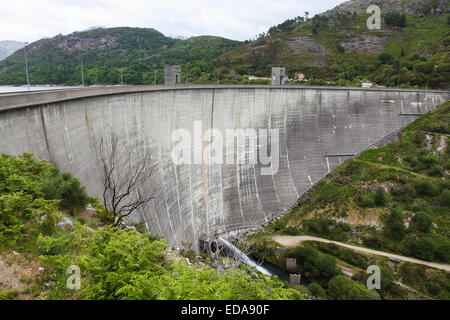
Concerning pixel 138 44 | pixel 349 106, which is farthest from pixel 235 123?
pixel 138 44

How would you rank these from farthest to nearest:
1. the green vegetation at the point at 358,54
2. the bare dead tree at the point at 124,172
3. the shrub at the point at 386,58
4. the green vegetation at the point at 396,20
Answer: the green vegetation at the point at 396,20 → the shrub at the point at 386,58 → the green vegetation at the point at 358,54 → the bare dead tree at the point at 124,172

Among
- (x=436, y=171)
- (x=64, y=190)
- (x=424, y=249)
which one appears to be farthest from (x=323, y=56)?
(x=64, y=190)

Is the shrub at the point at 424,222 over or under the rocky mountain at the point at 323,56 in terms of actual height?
under

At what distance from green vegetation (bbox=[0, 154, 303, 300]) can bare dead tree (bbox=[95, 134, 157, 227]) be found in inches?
189

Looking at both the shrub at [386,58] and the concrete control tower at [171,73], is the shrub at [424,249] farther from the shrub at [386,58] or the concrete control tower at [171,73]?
the shrub at [386,58]

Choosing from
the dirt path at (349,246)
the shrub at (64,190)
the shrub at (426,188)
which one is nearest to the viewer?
the shrub at (64,190)

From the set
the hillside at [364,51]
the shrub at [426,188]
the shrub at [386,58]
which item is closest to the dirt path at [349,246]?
the shrub at [426,188]

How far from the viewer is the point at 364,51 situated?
73938mm

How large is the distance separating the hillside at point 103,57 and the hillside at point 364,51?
17123 millimetres

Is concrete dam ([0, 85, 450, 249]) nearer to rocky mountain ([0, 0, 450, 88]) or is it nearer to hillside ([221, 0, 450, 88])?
hillside ([221, 0, 450, 88])

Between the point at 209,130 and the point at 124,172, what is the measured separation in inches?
394

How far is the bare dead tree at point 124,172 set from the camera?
1346 cm

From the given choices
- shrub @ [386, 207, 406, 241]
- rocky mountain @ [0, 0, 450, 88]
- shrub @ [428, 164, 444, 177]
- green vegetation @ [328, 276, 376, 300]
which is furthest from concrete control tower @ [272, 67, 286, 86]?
green vegetation @ [328, 276, 376, 300]

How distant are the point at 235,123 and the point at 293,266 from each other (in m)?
12.8
